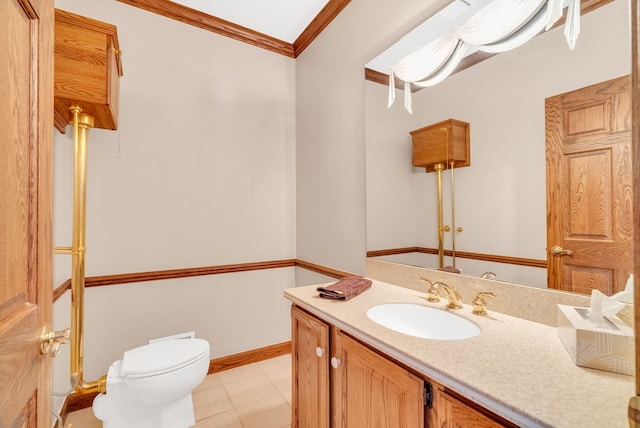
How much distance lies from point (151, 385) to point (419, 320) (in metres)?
1.32

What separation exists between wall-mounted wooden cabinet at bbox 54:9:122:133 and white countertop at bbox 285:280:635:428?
1546 mm

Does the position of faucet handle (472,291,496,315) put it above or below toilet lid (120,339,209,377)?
above

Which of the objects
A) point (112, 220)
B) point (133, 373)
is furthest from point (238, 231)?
point (133, 373)

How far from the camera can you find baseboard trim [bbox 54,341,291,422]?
177cm

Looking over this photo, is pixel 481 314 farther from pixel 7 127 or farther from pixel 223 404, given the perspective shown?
pixel 223 404

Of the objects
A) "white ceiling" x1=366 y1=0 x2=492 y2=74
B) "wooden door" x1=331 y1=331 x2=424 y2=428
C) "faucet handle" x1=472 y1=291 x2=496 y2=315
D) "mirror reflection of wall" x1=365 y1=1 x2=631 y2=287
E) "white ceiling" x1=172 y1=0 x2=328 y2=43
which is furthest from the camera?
"white ceiling" x1=172 y1=0 x2=328 y2=43

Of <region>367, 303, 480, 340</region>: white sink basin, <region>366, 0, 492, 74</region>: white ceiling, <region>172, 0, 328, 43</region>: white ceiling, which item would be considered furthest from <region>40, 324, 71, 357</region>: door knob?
<region>172, 0, 328, 43</region>: white ceiling

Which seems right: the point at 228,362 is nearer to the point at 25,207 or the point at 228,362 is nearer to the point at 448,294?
the point at 448,294

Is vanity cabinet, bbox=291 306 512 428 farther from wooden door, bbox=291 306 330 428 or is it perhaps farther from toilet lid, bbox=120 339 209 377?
toilet lid, bbox=120 339 209 377

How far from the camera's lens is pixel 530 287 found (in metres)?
1.08

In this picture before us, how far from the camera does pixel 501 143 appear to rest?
1.20 meters

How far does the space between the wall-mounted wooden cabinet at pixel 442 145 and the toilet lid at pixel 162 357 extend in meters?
1.59

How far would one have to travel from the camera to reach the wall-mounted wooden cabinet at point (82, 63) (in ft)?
4.33

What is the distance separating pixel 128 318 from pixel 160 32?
2.02 metres
